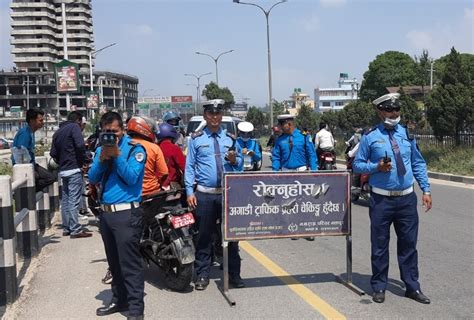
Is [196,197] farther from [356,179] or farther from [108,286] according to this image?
[356,179]

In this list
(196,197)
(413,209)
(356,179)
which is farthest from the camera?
(356,179)

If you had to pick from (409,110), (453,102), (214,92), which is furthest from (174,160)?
(214,92)

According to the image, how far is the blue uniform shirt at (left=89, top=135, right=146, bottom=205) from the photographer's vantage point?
4.45 meters

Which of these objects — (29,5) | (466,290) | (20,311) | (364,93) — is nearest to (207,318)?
(20,311)

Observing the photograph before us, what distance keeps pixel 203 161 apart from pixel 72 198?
3252 mm

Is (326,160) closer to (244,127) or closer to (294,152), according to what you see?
(244,127)

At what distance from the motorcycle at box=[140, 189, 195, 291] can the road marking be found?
3.66 feet

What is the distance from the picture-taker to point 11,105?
402ft

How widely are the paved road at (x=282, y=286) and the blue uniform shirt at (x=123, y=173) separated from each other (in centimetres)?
117

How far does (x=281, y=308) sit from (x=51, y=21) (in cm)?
13079

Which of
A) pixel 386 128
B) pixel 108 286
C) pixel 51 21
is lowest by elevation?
pixel 108 286

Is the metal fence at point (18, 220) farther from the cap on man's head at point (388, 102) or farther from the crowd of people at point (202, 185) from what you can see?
the cap on man's head at point (388, 102)

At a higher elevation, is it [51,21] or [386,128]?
[51,21]

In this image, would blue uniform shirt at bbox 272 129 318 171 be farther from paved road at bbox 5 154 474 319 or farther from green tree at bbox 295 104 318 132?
green tree at bbox 295 104 318 132
